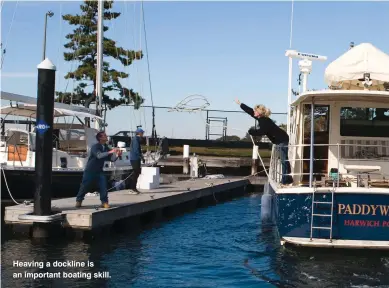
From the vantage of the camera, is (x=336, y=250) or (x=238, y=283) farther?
(x=336, y=250)

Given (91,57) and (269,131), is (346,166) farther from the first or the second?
(91,57)

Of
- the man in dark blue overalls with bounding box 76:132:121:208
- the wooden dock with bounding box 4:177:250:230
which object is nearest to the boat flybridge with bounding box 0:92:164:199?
the wooden dock with bounding box 4:177:250:230

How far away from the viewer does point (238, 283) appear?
33.4 feet

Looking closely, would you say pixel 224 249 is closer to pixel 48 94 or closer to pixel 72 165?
pixel 48 94

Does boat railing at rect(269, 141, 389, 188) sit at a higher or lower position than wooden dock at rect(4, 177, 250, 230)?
higher

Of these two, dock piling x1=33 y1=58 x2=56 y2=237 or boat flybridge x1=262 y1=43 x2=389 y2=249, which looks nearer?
boat flybridge x1=262 y1=43 x2=389 y2=249

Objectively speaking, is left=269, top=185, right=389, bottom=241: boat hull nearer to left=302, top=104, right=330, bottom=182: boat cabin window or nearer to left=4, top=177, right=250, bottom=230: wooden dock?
left=302, top=104, right=330, bottom=182: boat cabin window

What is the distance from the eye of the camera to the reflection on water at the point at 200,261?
10117 mm

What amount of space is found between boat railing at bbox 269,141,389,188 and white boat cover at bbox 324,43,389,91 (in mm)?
1462

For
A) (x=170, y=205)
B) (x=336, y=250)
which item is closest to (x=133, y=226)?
(x=170, y=205)

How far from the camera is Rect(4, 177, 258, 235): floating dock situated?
13.1 metres

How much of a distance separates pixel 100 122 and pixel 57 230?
435 inches

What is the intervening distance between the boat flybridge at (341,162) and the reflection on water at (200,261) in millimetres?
507

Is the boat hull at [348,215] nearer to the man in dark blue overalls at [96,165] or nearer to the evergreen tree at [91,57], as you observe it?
the man in dark blue overalls at [96,165]
